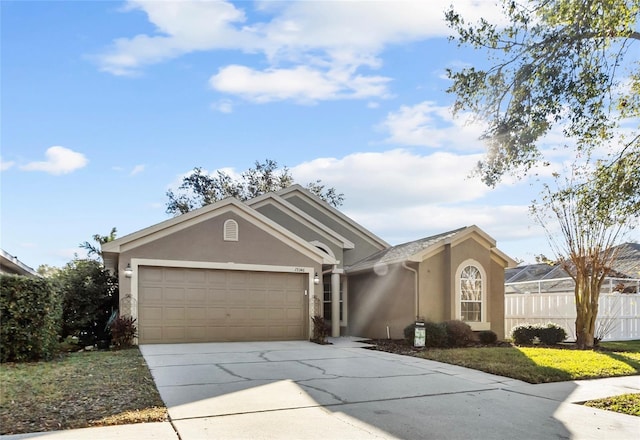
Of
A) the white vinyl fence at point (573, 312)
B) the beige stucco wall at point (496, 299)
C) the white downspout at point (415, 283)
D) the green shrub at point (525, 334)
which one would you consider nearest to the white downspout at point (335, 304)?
the white downspout at point (415, 283)

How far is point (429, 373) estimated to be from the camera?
368 inches

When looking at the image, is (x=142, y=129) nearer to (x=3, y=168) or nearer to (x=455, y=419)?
(x=3, y=168)

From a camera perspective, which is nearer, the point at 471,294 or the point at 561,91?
the point at 561,91

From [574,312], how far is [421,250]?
5986 mm

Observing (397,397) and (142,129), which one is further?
(142,129)

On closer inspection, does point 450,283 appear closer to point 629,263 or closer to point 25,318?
point 629,263

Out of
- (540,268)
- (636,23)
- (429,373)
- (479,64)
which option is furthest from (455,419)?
(540,268)

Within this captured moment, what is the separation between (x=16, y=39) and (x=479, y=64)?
857 cm

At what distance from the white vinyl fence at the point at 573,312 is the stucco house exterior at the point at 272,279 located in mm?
2237

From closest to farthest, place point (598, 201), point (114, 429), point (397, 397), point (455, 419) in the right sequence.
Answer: point (114, 429) → point (455, 419) → point (397, 397) → point (598, 201)

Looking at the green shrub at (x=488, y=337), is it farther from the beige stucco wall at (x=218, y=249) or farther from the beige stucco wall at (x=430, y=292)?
the beige stucco wall at (x=218, y=249)

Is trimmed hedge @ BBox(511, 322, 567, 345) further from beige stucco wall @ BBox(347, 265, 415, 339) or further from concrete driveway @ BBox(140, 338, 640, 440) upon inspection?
concrete driveway @ BBox(140, 338, 640, 440)

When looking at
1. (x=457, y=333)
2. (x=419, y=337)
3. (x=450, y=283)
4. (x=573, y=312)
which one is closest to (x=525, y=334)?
(x=573, y=312)

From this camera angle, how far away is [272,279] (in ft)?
52.1
